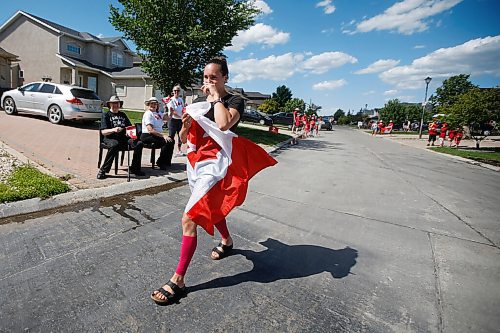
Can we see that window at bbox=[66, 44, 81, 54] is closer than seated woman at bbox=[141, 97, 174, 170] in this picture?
No

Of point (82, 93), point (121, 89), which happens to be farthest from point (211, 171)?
point (121, 89)

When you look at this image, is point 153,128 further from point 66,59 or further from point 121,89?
point 121,89

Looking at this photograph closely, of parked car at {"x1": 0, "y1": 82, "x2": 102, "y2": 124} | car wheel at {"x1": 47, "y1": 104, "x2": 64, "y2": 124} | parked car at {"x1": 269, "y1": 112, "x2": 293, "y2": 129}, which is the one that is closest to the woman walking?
parked car at {"x1": 0, "y1": 82, "x2": 102, "y2": 124}

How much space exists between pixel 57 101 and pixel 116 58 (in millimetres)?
23577

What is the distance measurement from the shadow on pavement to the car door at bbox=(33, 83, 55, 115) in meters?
12.0

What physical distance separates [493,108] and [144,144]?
69.9 ft

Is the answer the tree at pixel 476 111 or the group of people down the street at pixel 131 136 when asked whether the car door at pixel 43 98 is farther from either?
the tree at pixel 476 111

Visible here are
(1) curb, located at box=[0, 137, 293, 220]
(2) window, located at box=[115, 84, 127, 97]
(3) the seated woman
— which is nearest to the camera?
(1) curb, located at box=[0, 137, 293, 220]

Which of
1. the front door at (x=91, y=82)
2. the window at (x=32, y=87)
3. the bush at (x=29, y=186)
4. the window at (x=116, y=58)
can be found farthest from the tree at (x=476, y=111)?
the window at (x=116, y=58)

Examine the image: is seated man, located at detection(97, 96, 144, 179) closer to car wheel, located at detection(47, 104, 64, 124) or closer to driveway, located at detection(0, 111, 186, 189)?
driveway, located at detection(0, 111, 186, 189)

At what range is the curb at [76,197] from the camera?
364cm

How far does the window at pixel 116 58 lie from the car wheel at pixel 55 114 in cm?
2261

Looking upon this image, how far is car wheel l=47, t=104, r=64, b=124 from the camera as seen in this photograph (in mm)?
11016

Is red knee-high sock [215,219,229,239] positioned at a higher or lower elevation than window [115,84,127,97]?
lower
